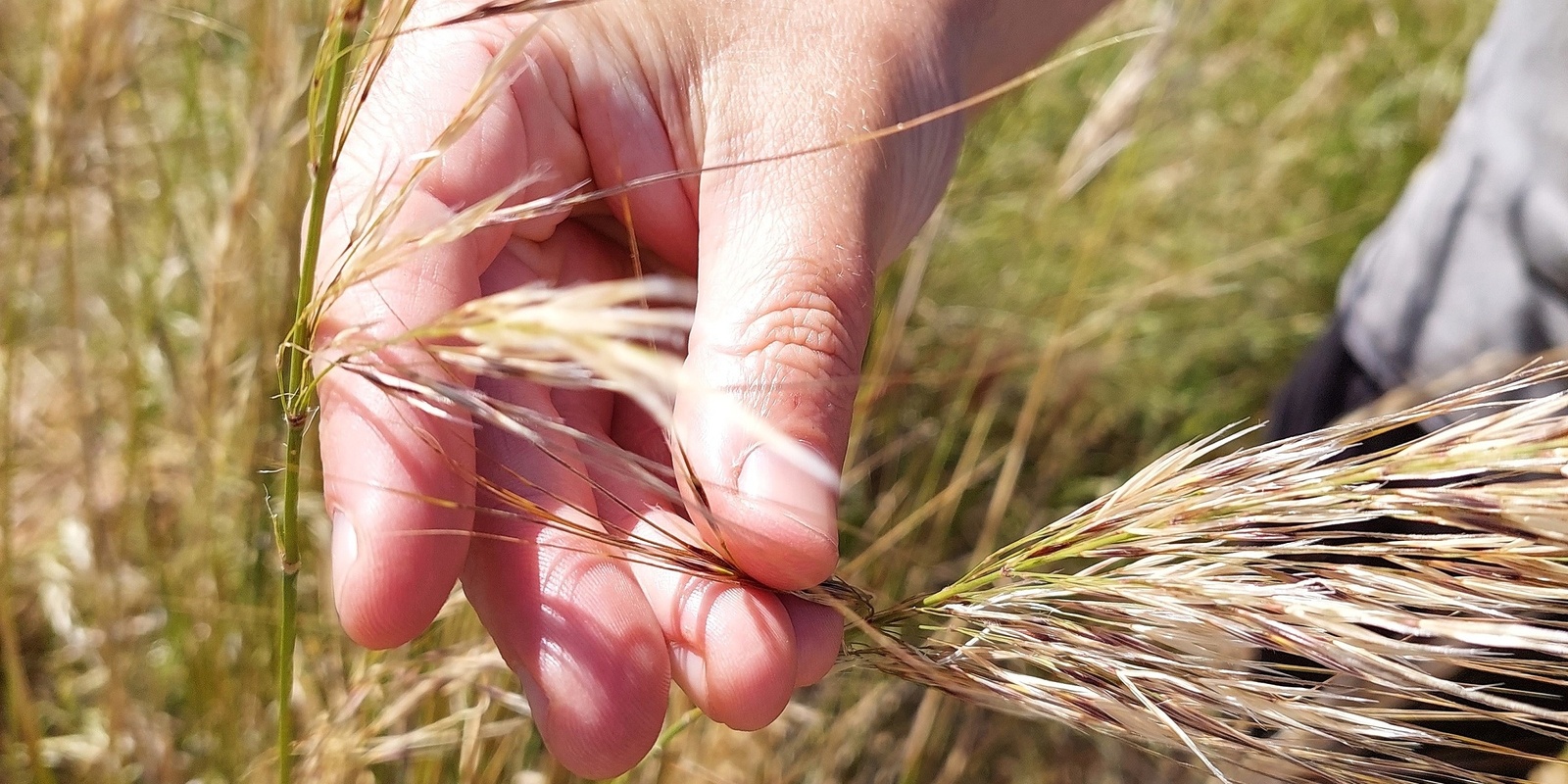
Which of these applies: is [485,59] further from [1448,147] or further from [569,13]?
[1448,147]

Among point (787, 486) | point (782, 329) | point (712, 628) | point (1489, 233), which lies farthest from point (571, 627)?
point (1489, 233)

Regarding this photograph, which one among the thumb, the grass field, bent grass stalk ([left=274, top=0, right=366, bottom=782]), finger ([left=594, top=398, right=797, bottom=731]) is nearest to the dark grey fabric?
the grass field

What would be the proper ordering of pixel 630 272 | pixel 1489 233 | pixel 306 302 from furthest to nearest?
pixel 1489 233 < pixel 630 272 < pixel 306 302

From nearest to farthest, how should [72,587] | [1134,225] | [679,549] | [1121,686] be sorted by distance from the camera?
[1121,686]
[679,549]
[72,587]
[1134,225]

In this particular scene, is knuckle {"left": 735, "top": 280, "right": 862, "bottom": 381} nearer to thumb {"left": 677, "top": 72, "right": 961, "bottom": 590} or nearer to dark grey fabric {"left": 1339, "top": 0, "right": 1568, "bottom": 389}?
thumb {"left": 677, "top": 72, "right": 961, "bottom": 590}

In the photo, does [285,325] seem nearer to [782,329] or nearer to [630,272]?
[630,272]

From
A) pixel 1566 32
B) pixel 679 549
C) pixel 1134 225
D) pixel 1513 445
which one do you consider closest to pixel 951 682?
pixel 679 549
